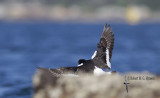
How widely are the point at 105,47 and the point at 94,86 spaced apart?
5.72 ft

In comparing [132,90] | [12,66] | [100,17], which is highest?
[100,17]

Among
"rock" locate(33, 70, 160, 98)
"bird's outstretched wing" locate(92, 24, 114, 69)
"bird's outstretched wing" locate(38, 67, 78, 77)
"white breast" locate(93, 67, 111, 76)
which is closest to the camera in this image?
"rock" locate(33, 70, 160, 98)

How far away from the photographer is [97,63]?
459 inches

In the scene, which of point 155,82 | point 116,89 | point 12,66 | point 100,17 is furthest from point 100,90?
point 100,17

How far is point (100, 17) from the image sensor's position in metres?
165

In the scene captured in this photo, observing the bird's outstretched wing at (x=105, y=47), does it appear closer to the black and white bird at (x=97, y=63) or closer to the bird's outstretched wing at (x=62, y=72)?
the black and white bird at (x=97, y=63)

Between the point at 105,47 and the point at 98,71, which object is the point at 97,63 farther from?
the point at 105,47

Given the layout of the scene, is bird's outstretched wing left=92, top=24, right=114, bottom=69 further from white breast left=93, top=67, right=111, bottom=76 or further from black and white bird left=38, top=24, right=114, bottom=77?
white breast left=93, top=67, right=111, bottom=76

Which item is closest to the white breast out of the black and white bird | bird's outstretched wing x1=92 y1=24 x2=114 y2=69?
the black and white bird

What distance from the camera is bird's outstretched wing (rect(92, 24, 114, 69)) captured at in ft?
39.1

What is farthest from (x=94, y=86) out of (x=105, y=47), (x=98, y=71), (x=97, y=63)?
(x=105, y=47)

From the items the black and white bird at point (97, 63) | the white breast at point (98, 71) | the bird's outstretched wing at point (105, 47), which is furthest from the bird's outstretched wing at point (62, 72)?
the bird's outstretched wing at point (105, 47)

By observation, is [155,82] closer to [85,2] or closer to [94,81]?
[94,81]

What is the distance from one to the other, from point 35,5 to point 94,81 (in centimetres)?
16463
